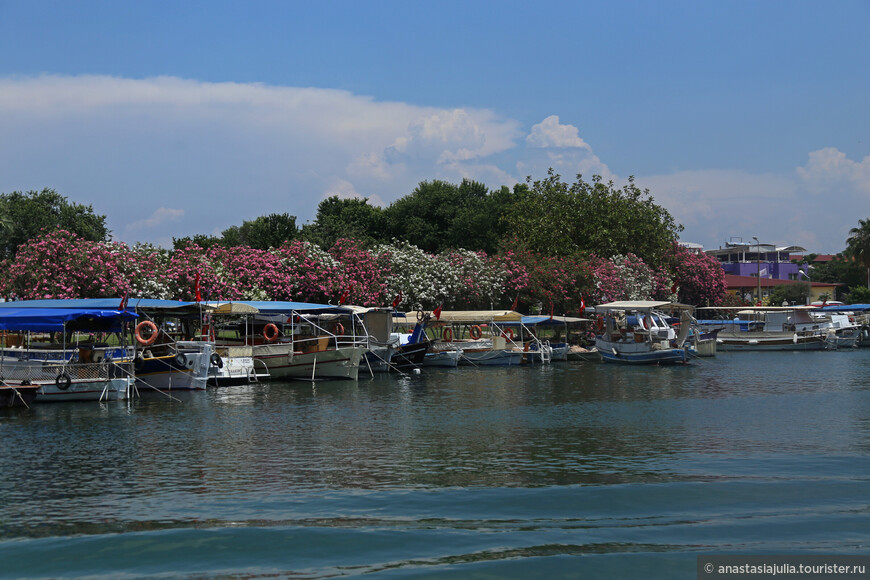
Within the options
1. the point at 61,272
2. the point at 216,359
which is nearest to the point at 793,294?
the point at 216,359

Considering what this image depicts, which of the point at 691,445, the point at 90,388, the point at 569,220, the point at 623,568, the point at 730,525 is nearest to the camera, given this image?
the point at 623,568

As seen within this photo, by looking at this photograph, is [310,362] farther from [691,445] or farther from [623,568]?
[623,568]

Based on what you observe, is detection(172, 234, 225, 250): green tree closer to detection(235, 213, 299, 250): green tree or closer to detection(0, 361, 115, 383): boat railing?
detection(235, 213, 299, 250): green tree

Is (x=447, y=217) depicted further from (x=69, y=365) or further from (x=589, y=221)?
(x=69, y=365)

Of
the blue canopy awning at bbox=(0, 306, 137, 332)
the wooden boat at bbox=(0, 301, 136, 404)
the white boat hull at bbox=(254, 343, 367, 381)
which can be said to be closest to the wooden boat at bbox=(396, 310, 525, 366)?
the white boat hull at bbox=(254, 343, 367, 381)

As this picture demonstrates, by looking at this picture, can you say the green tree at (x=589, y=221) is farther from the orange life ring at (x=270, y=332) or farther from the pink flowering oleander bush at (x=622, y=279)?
the orange life ring at (x=270, y=332)

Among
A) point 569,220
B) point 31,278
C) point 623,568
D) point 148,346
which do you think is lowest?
point 623,568

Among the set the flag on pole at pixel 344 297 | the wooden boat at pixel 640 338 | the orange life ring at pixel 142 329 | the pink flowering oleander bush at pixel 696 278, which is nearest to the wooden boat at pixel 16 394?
the orange life ring at pixel 142 329

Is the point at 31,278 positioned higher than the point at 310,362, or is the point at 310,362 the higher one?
the point at 31,278

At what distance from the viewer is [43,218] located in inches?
2653

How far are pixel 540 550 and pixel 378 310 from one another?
31.7 m

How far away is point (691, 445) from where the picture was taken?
73.8ft

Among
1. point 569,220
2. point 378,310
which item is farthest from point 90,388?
point 569,220

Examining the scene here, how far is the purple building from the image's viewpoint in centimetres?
13800
